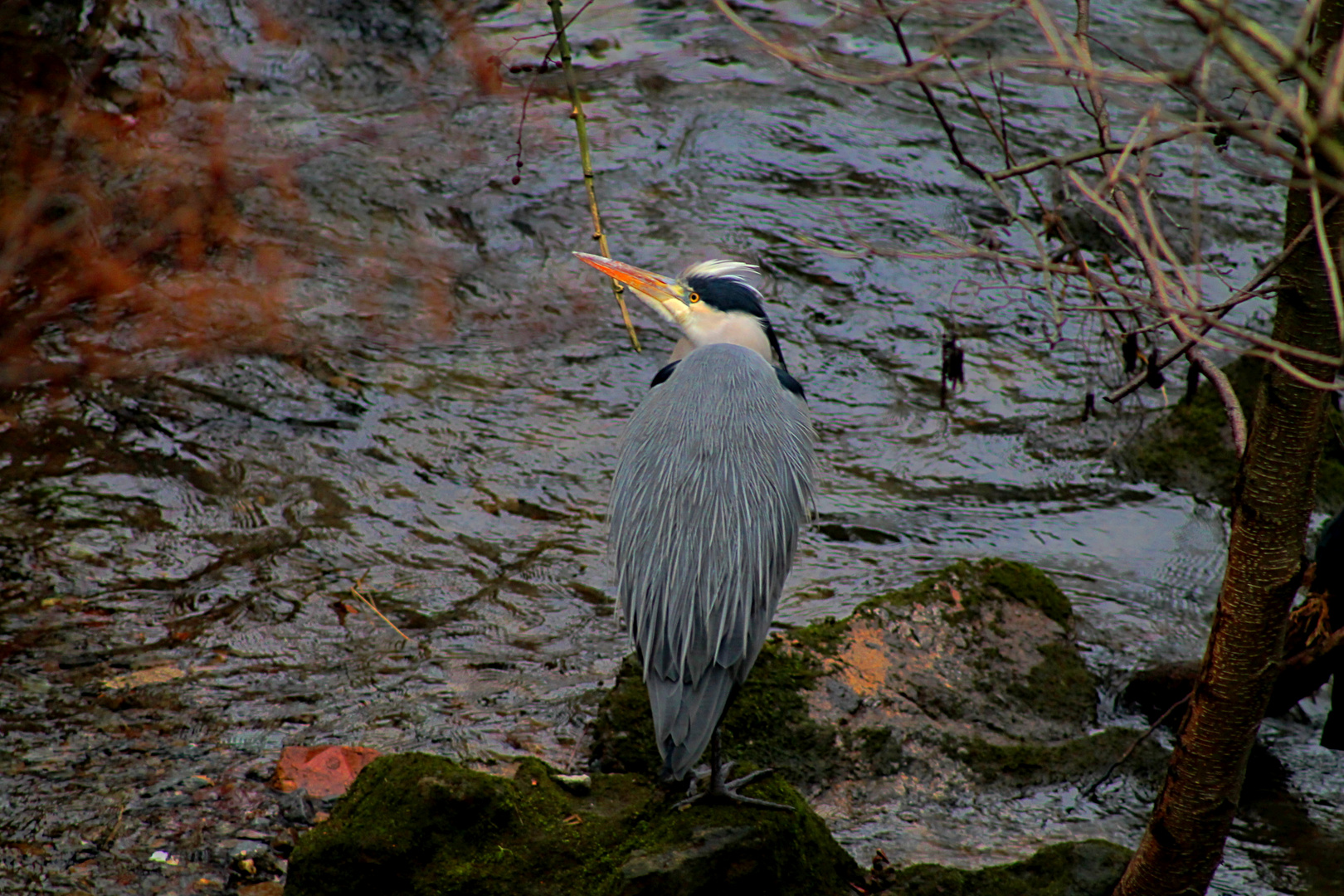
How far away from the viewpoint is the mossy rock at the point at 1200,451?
6.35 m

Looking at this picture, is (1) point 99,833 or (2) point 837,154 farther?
(2) point 837,154

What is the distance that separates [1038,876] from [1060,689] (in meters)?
1.54

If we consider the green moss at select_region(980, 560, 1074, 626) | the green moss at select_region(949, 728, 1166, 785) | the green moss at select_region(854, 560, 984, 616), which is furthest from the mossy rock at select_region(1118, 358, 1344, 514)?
the green moss at select_region(949, 728, 1166, 785)

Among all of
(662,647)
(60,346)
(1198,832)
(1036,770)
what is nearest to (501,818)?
(662,647)

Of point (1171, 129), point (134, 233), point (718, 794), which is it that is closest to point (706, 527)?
point (718, 794)

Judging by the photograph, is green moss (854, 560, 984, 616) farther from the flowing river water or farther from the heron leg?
the heron leg

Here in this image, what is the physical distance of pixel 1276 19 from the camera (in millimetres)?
10016

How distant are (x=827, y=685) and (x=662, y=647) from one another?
125 centimetres

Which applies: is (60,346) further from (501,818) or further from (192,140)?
(501,818)

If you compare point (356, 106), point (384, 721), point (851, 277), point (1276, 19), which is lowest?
point (384, 721)

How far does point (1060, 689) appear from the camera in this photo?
472 cm

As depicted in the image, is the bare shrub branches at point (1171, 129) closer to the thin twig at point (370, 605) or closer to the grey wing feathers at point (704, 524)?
the grey wing feathers at point (704, 524)

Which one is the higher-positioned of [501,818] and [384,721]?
[501,818]

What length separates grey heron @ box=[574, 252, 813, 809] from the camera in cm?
326
